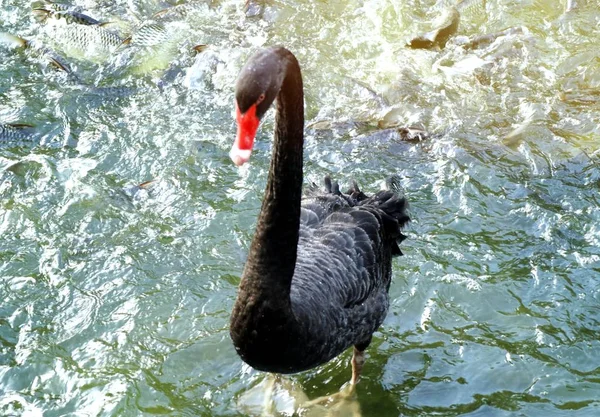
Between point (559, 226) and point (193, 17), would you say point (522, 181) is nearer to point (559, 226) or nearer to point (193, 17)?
point (559, 226)

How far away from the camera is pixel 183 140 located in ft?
18.0

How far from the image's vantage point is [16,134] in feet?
17.8

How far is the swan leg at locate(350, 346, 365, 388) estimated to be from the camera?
12.6ft

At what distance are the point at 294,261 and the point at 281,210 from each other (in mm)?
239

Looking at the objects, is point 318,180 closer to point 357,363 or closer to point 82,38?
point 357,363

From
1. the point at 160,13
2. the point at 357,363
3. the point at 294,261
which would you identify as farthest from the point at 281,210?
the point at 160,13

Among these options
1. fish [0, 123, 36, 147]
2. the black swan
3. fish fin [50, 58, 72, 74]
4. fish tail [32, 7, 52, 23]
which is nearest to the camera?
the black swan

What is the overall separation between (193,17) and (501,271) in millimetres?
4242

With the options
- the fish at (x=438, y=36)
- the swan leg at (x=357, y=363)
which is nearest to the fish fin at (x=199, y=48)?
the fish at (x=438, y=36)

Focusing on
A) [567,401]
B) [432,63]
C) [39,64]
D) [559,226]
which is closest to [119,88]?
[39,64]

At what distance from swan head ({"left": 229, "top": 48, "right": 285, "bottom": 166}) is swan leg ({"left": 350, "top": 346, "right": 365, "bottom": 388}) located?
170 centimetres

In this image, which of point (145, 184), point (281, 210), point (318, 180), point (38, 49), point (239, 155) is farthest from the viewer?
point (38, 49)

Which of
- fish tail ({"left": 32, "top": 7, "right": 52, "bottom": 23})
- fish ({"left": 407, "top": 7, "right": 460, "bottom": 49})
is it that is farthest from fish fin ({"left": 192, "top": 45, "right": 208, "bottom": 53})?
fish ({"left": 407, "top": 7, "right": 460, "bottom": 49})

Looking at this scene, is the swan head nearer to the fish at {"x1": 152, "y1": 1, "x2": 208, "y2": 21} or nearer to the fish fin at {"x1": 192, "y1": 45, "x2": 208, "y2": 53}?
the fish fin at {"x1": 192, "y1": 45, "x2": 208, "y2": 53}
